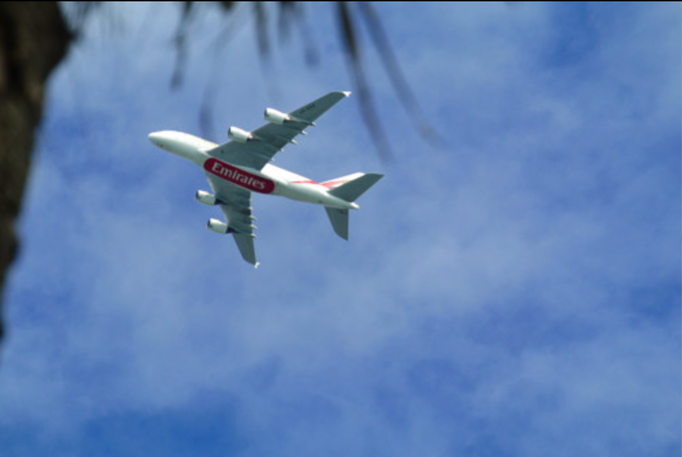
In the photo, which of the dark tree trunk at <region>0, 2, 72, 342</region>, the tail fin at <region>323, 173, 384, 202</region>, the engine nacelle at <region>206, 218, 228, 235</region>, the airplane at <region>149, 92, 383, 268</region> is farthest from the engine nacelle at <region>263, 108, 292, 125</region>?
the dark tree trunk at <region>0, 2, 72, 342</region>

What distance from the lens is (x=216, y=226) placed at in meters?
53.7

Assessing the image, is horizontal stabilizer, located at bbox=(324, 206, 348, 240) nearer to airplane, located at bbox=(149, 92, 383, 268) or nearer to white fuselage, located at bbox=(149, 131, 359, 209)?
airplane, located at bbox=(149, 92, 383, 268)

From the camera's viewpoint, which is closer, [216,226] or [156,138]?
[156,138]

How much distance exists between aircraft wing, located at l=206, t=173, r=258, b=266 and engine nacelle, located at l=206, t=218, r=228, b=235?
0.40m

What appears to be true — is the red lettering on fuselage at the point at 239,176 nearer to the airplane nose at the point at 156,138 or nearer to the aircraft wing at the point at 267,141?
the aircraft wing at the point at 267,141

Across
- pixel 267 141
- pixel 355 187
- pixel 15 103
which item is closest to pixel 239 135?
pixel 267 141

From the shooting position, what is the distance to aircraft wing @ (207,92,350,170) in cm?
4600

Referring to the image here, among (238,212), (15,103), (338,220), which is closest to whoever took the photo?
(15,103)

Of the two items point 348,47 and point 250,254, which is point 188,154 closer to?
point 250,254

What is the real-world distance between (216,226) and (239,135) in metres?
8.57

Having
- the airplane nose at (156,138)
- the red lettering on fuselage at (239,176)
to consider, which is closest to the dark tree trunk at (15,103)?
the red lettering on fuselage at (239,176)

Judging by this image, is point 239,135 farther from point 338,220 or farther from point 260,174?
point 338,220

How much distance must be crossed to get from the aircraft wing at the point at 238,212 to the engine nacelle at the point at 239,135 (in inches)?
151

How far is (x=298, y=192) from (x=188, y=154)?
7104 millimetres
